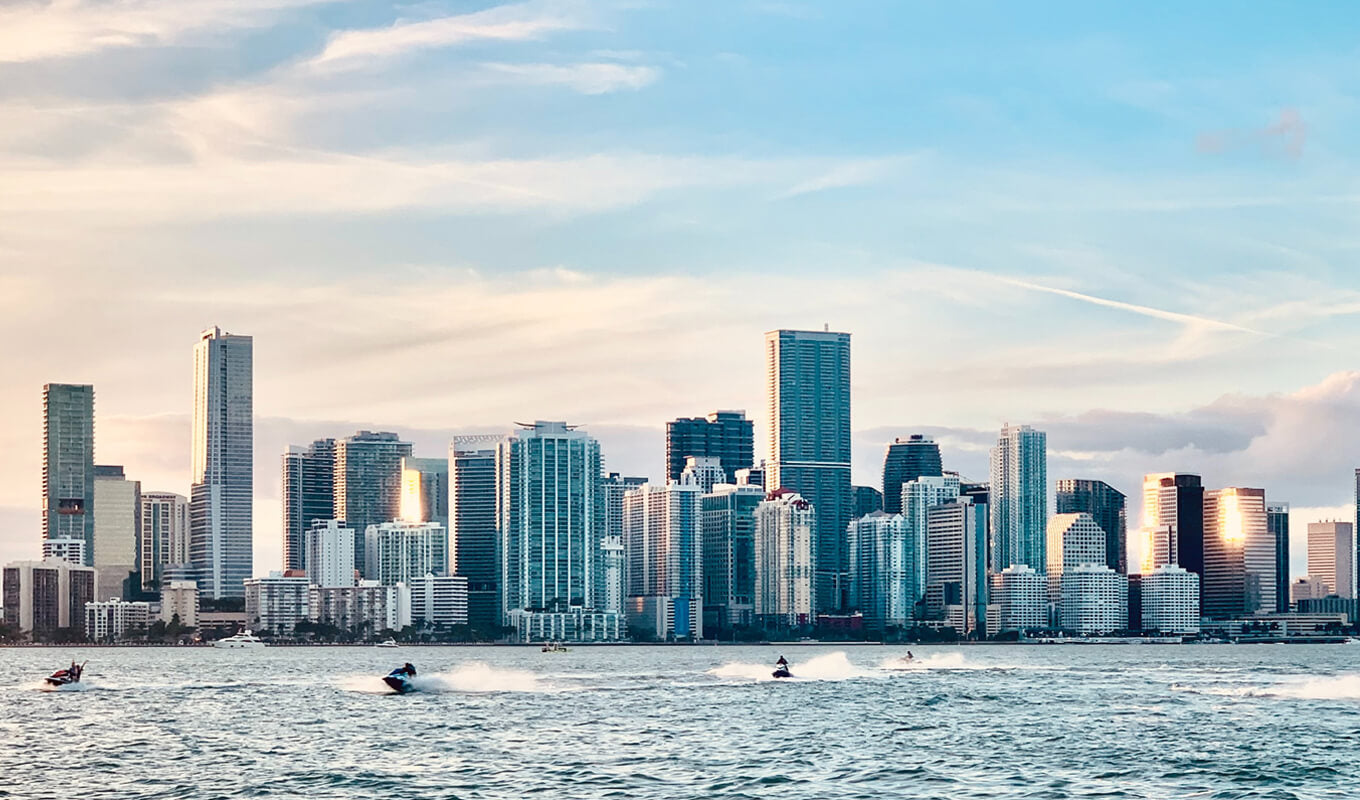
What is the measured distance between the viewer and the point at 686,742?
95.6m

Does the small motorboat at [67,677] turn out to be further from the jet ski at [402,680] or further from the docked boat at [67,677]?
the jet ski at [402,680]

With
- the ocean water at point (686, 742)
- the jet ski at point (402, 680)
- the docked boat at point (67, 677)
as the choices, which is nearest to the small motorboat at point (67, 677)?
the docked boat at point (67, 677)

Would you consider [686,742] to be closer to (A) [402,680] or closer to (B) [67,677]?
(A) [402,680]

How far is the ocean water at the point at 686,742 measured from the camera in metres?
77.6

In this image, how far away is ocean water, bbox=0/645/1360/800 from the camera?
3056 inches

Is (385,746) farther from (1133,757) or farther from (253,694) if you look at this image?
(253,694)

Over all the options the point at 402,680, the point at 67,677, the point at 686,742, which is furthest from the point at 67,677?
the point at 686,742

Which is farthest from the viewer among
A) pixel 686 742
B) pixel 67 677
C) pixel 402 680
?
pixel 67 677

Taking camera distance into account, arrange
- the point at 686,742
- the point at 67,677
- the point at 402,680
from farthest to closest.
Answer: the point at 67,677 < the point at 402,680 < the point at 686,742

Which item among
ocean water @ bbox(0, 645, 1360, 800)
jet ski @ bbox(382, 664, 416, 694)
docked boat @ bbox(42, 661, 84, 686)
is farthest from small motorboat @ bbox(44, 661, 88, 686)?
jet ski @ bbox(382, 664, 416, 694)

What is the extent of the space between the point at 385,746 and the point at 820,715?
3274 cm

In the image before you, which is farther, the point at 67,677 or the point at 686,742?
the point at 67,677

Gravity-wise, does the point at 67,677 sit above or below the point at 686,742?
below

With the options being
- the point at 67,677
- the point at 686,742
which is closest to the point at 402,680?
the point at 67,677
